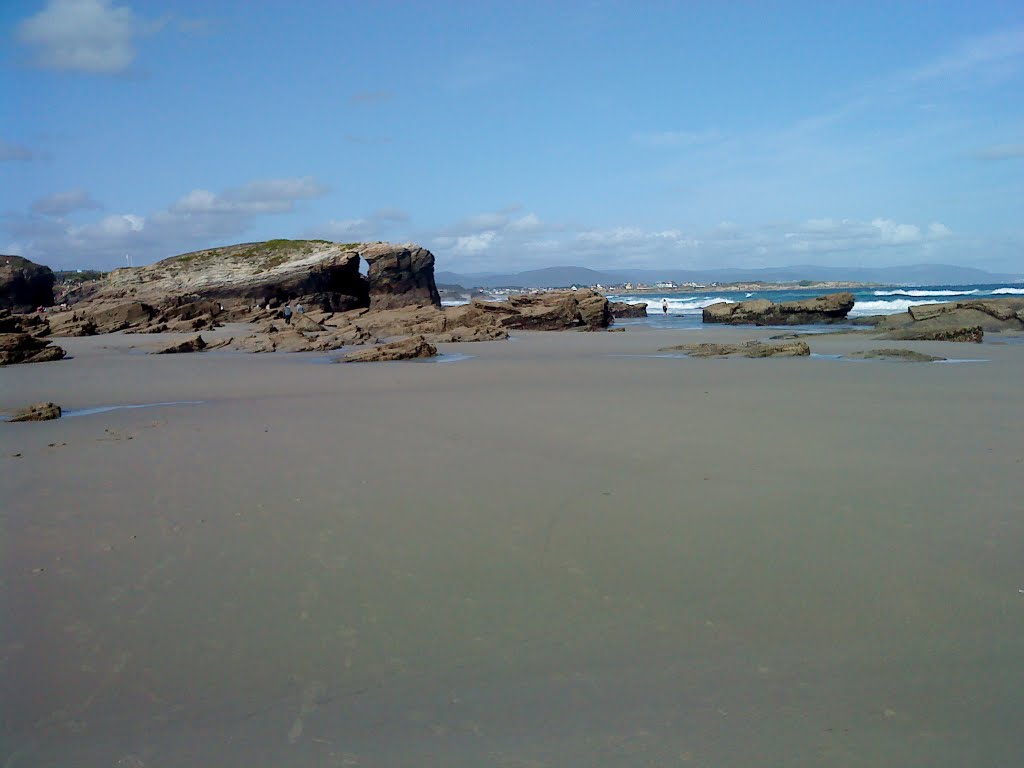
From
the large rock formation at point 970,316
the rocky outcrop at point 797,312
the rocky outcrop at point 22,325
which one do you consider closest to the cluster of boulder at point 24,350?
the rocky outcrop at point 22,325

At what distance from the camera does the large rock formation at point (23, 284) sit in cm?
4334

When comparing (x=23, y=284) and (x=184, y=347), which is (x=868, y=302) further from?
(x=23, y=284)

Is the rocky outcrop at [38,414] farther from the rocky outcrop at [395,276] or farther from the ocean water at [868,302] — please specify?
the ocean water at [868,302]

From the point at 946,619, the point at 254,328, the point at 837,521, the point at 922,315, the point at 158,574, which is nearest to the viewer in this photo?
the point at 946,619

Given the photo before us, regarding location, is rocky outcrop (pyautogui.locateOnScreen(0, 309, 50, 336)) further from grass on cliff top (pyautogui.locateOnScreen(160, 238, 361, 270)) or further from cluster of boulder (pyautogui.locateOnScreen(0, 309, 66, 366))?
grass on cliff top (pyautogui.locateOnScreen(160, 238, 361, 270))

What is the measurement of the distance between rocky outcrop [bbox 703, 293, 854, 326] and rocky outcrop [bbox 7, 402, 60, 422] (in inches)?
1198

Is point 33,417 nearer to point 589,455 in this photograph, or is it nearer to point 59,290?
point 589,455

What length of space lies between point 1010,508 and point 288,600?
452 cm

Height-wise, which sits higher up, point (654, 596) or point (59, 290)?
point (59, 290)

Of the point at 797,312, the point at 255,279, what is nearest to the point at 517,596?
the point at 797,312

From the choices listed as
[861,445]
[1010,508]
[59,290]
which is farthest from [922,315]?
[59,290]

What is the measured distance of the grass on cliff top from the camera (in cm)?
3922

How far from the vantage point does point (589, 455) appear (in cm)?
679

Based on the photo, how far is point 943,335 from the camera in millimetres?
21078
